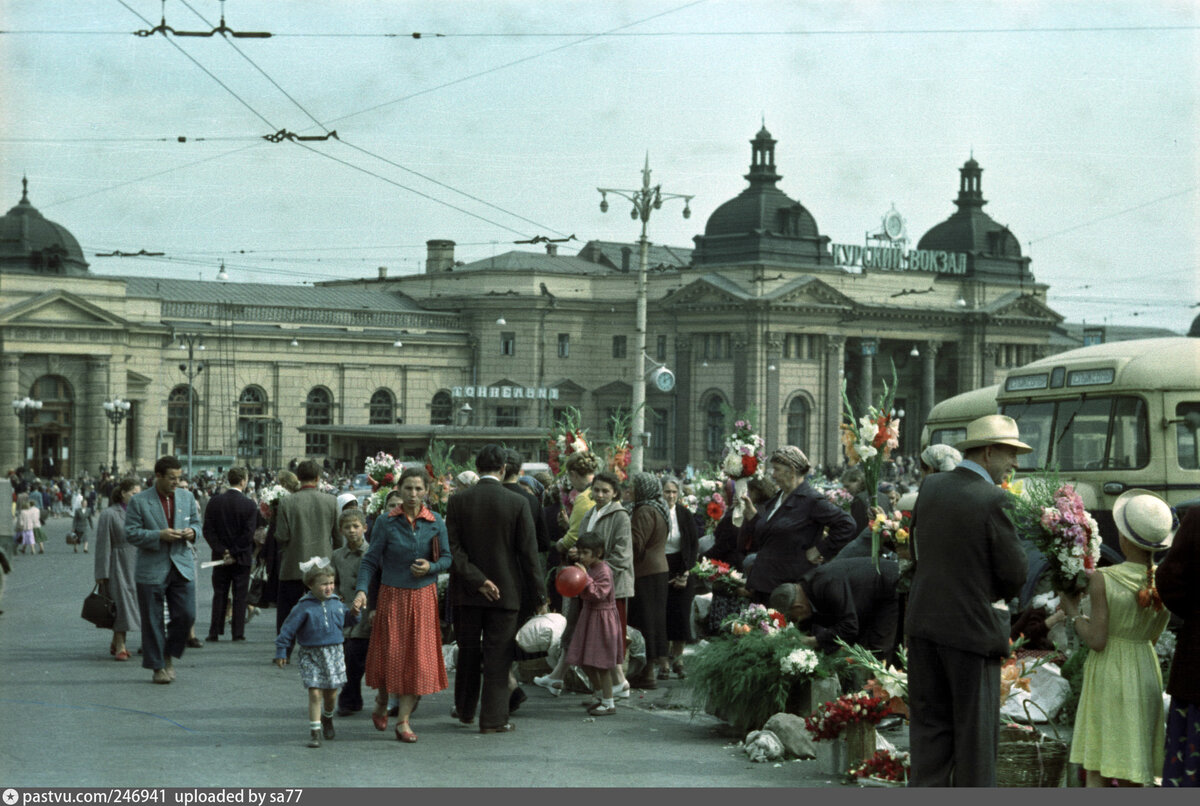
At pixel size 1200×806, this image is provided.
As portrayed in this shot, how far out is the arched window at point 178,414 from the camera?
65562 mm

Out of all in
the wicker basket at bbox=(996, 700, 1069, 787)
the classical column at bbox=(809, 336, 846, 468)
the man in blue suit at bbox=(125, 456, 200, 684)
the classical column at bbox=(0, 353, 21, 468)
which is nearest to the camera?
the wicker basket at bbox=(996, 700, 1069, 787)

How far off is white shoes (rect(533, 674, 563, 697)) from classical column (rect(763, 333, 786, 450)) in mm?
67590

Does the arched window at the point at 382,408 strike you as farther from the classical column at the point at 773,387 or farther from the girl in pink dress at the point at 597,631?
the girl in pink dress at the point at 597,631

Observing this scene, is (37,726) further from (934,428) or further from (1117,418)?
(934,428)

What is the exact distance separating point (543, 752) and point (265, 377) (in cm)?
6272

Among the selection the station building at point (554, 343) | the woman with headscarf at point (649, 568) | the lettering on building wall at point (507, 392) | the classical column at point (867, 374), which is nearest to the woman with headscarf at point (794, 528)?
the woman with headscarf at point (649, 568)

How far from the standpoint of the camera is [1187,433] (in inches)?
557

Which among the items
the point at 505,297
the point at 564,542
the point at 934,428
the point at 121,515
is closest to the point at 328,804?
the point at 564,542

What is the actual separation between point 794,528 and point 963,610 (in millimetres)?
3761

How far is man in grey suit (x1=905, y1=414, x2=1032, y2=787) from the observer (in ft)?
22.5

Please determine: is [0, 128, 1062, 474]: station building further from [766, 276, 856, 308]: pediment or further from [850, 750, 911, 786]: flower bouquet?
[850, 750, 911, 786]: flower bouquet

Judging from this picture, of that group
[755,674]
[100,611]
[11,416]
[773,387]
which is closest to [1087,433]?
[755,674]

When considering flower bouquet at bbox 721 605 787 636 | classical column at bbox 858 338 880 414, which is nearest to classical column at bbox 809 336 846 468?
classical column at bbox 858 338 880 414

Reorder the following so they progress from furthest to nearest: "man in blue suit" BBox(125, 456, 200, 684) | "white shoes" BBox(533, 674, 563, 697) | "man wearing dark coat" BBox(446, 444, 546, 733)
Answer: "white shoes" BBox(533, 674, 563, 697) < "man in blue suit" BBox(125, 456, 200, 684) < "man wearing dark coat" BBox(446, 444, 546, 733)
